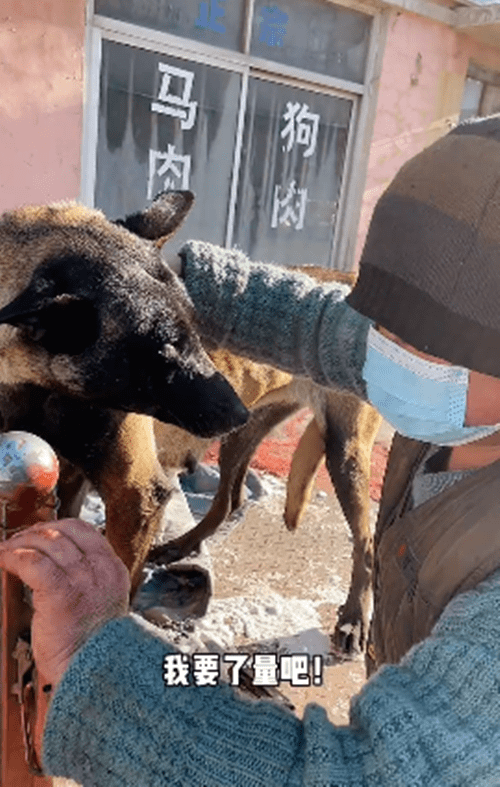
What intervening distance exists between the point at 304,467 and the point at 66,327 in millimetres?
1865

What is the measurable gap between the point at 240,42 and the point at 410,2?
1.59 metres

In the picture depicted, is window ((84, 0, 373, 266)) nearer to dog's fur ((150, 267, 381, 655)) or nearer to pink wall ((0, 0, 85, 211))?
pink wall ((0, 0, 85, 211))

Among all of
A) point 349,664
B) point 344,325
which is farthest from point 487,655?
point 349,664

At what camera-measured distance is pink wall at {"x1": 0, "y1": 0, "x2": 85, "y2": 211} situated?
4.47 m

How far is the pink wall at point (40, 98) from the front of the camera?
4.47m

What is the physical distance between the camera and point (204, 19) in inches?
209

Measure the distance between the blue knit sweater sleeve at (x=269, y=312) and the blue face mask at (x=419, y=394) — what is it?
1.52 feet

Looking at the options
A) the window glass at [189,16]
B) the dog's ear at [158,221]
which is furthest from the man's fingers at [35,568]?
the window glass at [189,16]

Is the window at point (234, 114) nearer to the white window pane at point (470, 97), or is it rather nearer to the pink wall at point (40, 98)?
the pink wall at point (40, 98)

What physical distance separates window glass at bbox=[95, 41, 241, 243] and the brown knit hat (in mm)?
4343

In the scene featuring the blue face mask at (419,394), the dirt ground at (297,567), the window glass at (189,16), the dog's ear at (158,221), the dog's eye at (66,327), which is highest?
the window glass at (189,16)

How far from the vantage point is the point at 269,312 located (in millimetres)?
2045

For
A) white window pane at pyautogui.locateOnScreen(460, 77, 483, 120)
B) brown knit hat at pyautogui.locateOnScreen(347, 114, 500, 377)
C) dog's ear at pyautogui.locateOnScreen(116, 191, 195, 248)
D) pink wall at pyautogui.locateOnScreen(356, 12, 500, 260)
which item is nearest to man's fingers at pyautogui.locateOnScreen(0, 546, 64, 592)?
brown knit hat at pyautogui.locateOnScreen(347, 114, 500, 377)

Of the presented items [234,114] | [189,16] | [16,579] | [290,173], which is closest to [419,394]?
[16,579]
